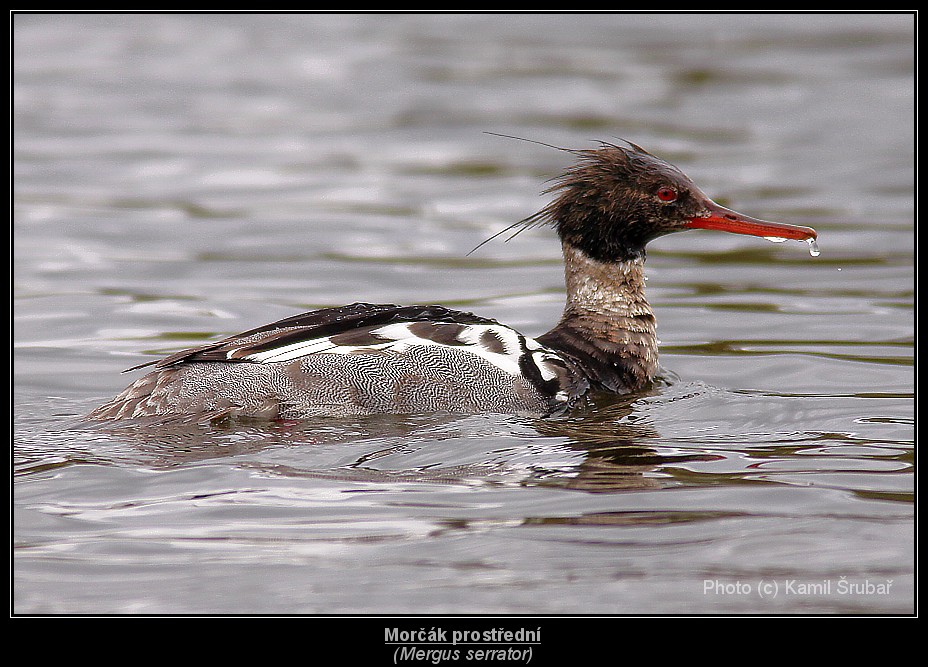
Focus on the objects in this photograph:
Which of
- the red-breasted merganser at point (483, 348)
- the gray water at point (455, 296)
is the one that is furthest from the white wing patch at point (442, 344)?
the gray water at point (455, 296)

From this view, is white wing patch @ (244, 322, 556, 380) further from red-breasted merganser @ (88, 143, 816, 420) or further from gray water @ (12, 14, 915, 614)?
gray water @ (12, 14, 915, 614)

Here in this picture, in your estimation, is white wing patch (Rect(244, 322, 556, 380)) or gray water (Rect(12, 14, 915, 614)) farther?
white wing patch (Rect(244, 322, 556, 380))

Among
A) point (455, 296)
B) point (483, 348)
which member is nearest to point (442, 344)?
point (483, 348)

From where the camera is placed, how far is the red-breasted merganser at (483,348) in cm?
816

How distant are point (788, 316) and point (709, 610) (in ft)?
20.4

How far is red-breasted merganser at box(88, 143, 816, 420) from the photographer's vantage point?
8.16 m

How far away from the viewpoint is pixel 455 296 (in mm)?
12648

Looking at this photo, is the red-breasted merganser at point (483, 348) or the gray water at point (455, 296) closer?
the gray water at point (455, 296)

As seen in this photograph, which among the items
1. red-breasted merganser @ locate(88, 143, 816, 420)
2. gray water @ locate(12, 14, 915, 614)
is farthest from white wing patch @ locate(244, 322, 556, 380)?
gray water @ locate(12, 14, 915, 614)

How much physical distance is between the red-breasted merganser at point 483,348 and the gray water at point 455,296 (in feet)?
0.73

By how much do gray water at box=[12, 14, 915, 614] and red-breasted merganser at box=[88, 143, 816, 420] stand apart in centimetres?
22

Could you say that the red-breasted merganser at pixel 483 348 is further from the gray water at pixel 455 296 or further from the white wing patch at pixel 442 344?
the gray water at pixel 455 296

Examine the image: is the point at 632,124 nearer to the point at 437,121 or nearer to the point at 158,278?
the point at 437,121

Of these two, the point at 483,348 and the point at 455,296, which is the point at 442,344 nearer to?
the point at 483,348
